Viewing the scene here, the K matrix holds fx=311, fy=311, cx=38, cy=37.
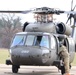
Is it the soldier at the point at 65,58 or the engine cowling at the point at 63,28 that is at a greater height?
the engine cowling at the point at 63,28

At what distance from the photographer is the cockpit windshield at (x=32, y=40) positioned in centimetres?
1324

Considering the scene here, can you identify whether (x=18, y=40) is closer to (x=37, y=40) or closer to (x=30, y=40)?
(x=30, y=40)

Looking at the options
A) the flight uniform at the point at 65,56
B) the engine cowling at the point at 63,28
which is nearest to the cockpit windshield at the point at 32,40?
the flight uniform at the point at 65,56

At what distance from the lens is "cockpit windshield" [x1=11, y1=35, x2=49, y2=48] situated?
1324 centimetres

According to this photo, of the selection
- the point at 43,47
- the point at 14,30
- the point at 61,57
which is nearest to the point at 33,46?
the point at 43,47

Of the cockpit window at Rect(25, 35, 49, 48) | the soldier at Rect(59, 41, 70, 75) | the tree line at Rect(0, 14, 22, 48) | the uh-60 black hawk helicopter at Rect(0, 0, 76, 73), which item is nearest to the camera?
the uh-60 black hawk helicopter at Rect(0, 0, 76, 73)

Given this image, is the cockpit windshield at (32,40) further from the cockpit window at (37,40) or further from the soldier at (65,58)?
the soldier at (65,58)

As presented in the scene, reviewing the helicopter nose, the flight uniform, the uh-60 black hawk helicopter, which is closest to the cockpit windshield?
the uh-60 black hawk helicopter

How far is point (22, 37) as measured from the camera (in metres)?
13.7

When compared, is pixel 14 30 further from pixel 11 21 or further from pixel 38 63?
pixel 38 63

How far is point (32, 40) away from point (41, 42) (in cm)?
40

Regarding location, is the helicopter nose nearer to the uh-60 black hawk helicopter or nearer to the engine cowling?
the uh-60 black hawk helicopter

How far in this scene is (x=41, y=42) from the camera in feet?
43.7

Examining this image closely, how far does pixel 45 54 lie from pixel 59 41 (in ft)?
5.79
